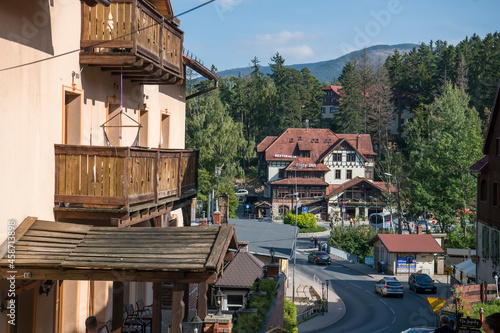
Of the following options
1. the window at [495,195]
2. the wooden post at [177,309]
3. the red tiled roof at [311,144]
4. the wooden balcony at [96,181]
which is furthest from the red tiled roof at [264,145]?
the wooden post at [177,309]

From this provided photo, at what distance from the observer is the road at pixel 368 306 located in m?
33.4

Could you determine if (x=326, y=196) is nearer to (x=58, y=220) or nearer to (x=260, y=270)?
(x=260, y=270)

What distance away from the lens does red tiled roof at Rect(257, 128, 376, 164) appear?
89375 millimetres

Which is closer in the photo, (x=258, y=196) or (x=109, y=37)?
(x=109, y=37)

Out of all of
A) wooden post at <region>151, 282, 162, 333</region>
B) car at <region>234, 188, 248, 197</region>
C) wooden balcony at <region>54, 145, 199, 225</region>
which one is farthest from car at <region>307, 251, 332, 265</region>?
wooden balcony at <region>54, 145, 199, 225</region>

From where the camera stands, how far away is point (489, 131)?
118 feet

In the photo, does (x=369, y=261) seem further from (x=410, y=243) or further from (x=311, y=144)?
(x=311, y=144)

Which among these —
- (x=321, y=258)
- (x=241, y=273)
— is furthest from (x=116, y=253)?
(x=321, y=258)

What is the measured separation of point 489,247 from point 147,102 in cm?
2630

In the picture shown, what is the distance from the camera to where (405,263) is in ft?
169

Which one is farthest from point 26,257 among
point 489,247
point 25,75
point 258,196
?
point 258,196

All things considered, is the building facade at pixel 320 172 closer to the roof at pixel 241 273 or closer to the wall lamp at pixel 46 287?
the roof at pixel 241 273

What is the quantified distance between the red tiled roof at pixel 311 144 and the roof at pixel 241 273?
68.0m

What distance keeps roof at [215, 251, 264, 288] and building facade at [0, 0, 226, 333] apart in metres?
6.35
